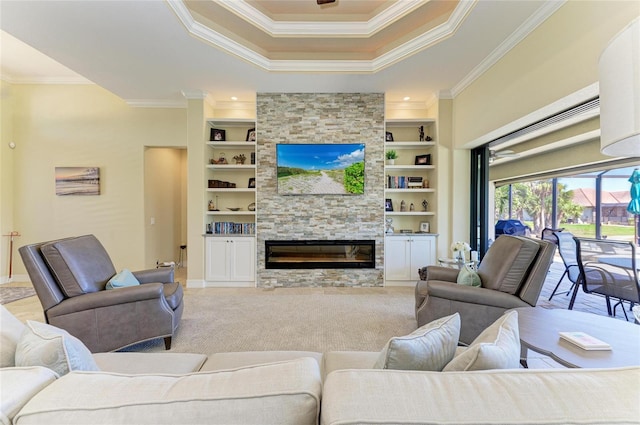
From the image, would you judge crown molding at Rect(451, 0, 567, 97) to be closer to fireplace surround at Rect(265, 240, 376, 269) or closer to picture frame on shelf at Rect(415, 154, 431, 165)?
picture frame on shelf at Rect(415, 154, 431, 165)

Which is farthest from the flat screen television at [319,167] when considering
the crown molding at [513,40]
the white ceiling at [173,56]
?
the crown molding at [513,40]

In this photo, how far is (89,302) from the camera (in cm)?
222

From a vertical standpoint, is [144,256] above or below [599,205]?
below

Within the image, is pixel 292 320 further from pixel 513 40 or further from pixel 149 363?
pixel 513 40

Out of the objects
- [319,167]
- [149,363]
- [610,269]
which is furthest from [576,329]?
[319,167]

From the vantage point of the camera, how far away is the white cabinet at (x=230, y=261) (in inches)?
180

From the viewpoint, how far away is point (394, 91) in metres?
4.52

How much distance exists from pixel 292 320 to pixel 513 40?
3.88m

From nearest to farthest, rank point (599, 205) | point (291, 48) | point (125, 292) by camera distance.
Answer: point (125, 292) < point (291, 48) < point (599, 205)

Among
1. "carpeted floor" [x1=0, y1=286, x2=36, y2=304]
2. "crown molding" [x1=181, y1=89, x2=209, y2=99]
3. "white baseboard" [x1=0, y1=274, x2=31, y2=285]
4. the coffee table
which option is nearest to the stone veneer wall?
"crown molding" [x1=181, y1=89, x2=209, y2=99]

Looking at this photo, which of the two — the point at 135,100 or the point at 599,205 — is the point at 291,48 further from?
the point at 599,205

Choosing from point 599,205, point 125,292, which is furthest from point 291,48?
point 599,205

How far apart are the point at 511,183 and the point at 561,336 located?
27.6 feet

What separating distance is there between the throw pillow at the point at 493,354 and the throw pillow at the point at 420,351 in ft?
0.19
